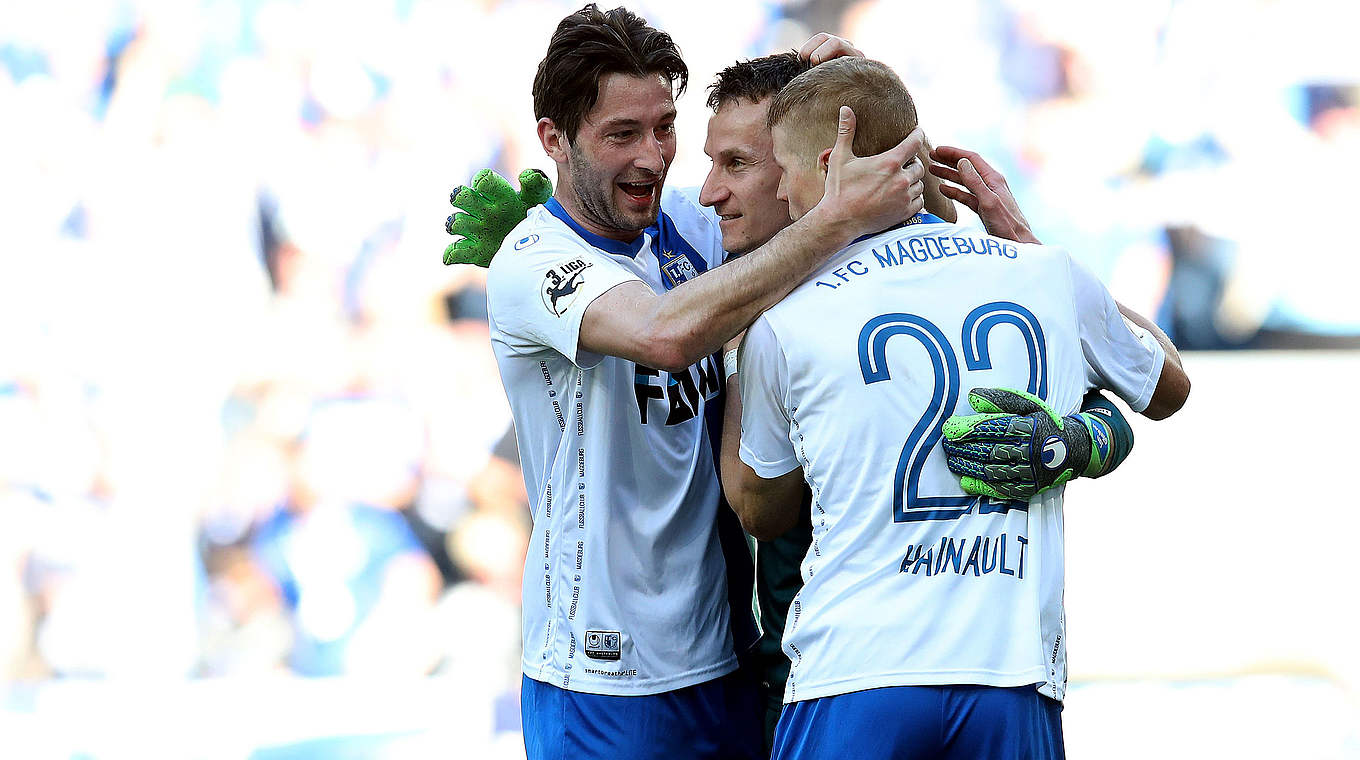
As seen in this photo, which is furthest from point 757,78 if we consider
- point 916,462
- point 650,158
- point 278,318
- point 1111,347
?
point 278,318

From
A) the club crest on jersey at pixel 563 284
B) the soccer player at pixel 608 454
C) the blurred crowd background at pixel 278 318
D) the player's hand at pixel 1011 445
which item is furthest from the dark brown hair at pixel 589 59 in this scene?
the blurred crowd background at pixel 278 318

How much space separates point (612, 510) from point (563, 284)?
1.39 ft

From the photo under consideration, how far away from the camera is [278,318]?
4887 mm

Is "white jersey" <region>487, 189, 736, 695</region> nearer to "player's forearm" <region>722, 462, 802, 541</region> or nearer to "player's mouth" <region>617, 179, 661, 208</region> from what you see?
"player's mouth" <region>617, 179, 661, 208</region>

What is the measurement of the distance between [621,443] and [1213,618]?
142 inches

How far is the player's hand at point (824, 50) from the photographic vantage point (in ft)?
7.59

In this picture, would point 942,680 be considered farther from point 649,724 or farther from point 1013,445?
point 649,724

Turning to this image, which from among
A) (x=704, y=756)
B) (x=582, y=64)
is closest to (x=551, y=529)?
(x=704, y=756)

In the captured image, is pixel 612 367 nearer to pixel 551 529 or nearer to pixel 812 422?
pixel 551 529

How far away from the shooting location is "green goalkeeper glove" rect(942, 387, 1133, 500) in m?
1.64

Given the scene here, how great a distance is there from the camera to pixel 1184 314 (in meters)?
5.07

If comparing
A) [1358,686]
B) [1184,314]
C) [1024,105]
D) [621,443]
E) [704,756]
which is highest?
[1024,105]

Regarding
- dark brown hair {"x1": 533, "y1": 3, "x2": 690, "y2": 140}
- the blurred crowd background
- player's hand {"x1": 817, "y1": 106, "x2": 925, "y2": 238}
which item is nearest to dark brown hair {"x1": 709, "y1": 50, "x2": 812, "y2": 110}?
dark brown hair {"x1": 533, "y1": 3, "x2": 690, "y2": 140}

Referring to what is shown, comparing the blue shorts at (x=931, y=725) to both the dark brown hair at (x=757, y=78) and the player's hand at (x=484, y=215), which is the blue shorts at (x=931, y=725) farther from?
the player's hand at (x=484, y=215)
